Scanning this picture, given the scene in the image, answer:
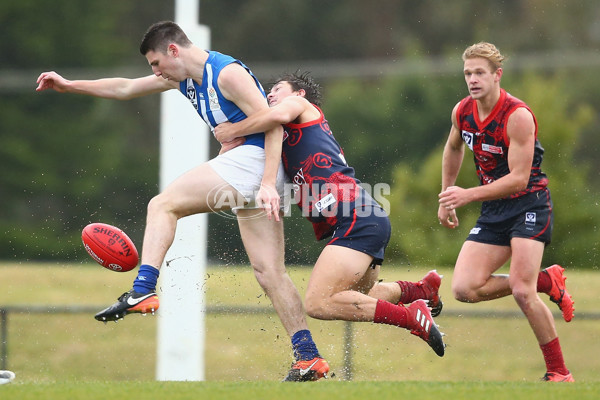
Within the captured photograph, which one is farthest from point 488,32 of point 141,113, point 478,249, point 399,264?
point 478,249

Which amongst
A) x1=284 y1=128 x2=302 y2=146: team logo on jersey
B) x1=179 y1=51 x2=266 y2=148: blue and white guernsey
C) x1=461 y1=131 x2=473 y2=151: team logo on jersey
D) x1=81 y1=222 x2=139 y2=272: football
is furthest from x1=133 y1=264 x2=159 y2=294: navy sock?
x1=461 y1=131 x2=473 y2=151: team logo on jersey

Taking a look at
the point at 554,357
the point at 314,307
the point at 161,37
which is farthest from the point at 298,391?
the point at 161,37

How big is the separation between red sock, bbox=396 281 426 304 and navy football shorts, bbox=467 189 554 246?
1.60ft

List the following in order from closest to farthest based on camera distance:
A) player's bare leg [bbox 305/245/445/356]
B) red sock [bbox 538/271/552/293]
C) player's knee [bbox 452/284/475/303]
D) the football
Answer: player's bare leg [bbox 305/245/445/356], the football, player's knee [bbox 452/284/475/303], red sock [bbox 538/271/552/293]

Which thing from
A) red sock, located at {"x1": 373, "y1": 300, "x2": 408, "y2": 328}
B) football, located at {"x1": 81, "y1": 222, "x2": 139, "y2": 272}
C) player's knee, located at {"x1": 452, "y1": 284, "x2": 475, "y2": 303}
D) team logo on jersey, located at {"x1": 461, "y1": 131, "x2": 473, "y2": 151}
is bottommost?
red sock, located at {"x1": 373, "y1": 300, "x2": 408, "y2": 328}

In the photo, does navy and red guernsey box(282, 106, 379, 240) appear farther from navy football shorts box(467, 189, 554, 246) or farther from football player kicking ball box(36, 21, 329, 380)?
navy football shorts box(467, 189, 554, 246)

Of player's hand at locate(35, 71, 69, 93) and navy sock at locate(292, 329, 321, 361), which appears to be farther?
player's hand at locate(35, 71, 69, 93)

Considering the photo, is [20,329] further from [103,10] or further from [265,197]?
[103,10]

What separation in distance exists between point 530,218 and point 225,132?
1905 mm

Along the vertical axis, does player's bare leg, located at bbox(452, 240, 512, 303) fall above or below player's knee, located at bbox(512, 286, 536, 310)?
above

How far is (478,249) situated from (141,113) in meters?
20.0

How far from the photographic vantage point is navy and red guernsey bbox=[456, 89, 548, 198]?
227 inches

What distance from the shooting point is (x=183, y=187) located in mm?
5348

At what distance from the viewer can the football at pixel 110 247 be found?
5500 mm
